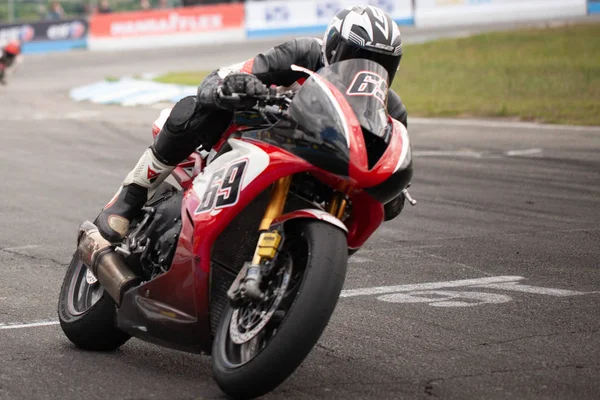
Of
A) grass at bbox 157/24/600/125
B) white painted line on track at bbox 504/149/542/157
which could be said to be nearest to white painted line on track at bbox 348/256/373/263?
white painted line on track at bbox 504/149/542/157

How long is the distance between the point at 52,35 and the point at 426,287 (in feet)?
103

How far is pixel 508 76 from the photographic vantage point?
23.2m

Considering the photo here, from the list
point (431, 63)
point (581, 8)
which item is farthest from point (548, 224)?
point (581, 8)

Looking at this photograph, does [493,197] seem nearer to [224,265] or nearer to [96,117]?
[224,265]

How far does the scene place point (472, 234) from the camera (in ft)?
29.1

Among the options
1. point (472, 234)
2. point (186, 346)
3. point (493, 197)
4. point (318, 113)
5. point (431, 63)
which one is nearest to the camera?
point (318, 113)

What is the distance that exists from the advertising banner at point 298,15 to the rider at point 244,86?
96.2ft

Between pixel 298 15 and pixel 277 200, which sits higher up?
pixel 277 200

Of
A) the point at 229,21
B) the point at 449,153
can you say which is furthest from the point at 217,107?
the point at 229,21

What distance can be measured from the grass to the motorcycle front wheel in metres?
13.0

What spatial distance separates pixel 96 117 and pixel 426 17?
1962cm

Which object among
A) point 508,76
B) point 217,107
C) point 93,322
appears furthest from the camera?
point 508,76

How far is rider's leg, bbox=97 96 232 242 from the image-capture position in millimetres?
5152

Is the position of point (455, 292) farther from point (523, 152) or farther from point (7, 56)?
point (7, 56)
